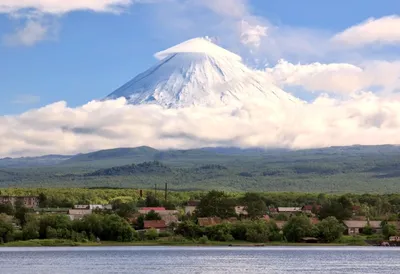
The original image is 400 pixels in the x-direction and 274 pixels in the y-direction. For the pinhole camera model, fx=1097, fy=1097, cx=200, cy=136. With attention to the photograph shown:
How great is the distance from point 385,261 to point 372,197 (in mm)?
55727

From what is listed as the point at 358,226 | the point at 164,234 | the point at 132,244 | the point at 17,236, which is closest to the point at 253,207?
the point at 358,226

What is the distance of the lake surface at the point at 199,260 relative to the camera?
183 ft

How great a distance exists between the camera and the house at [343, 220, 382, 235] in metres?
85.1

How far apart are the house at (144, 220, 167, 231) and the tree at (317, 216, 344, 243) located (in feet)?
41.8

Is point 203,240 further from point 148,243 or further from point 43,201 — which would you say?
point 43,201

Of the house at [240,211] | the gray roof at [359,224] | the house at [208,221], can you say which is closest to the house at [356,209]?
the gray roof at [359,224]

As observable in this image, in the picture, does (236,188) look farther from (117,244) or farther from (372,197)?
(117,244)

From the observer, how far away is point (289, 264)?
60.5 meters

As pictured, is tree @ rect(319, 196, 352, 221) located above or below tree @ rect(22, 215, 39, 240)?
above

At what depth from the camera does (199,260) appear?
209 ft

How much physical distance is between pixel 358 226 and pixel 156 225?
51.8 ft

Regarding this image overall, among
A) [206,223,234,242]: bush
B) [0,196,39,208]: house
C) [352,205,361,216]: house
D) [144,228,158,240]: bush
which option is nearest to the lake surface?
[206,223,234,242]: bush

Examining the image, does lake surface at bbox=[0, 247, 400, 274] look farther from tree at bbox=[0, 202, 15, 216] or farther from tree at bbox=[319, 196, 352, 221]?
tree at bbox=[0, 202, 15, 216]

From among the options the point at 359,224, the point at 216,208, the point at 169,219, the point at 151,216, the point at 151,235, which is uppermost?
the point at 216,208
